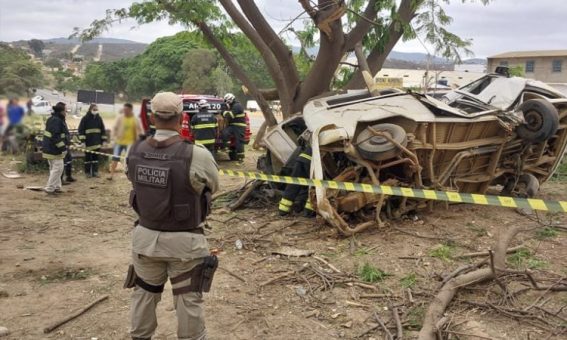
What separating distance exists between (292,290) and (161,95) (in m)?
2.30

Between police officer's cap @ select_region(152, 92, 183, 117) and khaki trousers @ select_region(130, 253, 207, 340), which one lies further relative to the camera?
khaki trousers @ select_region(130, 253, 207, 340)

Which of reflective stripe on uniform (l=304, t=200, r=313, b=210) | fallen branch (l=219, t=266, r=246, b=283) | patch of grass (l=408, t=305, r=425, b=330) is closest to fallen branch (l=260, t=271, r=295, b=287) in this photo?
fallen branch (l=219, t=266, r=246, b=283)

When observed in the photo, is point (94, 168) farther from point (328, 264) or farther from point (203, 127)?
point (328, 264)

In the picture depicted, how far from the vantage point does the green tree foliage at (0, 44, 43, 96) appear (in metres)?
1.64

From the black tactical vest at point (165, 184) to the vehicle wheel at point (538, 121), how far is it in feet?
16.7

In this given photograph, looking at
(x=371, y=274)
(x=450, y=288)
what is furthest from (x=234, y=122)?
(x=450, y=288)

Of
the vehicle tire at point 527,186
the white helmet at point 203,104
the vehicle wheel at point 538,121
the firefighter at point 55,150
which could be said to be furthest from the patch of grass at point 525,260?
the white helmet at point 203,104

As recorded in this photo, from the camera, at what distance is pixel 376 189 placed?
497cm

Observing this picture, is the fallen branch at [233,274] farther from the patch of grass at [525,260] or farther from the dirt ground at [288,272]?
the patch of grass at [525,260]

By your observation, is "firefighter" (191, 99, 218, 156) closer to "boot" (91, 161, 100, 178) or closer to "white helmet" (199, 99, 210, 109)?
"white helmet" (199, 99, 210, 109)

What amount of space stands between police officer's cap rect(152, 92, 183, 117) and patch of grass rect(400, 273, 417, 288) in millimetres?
2595

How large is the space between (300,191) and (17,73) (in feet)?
16.5

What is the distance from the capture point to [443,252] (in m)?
5.09

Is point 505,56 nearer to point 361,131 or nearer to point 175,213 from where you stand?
point 361,131
